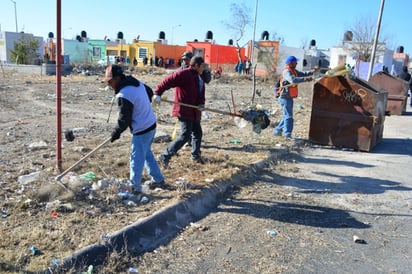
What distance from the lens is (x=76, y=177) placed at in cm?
469

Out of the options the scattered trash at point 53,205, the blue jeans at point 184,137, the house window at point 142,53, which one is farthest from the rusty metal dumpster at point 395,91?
the house window at point 142,53

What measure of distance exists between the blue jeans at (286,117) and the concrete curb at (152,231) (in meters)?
3.26

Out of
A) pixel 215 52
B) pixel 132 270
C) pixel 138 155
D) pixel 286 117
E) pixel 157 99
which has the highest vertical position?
pixel 215 52

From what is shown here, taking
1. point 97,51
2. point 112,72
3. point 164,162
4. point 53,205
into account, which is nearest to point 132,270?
point 53,205

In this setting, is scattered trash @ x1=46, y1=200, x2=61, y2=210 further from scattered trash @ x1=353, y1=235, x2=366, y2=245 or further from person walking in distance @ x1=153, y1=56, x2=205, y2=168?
scattered trash @ x1=353, y1=235, x2=366, y2=245

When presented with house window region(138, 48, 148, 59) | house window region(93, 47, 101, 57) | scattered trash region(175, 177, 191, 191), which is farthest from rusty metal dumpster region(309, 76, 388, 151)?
house window region(93, 47, 101, 57)

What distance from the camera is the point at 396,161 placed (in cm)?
729

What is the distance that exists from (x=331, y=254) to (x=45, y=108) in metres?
9.41

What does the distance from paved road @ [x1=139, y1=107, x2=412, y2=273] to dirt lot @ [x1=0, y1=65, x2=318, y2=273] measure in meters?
0.50

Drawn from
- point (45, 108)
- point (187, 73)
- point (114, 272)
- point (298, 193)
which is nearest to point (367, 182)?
point (298, 193)

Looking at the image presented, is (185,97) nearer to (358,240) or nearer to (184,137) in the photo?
(184,137)

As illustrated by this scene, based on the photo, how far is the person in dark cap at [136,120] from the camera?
4.27 metres

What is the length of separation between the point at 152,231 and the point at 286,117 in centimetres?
488

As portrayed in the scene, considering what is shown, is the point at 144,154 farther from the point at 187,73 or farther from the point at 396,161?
the point at 396,161
